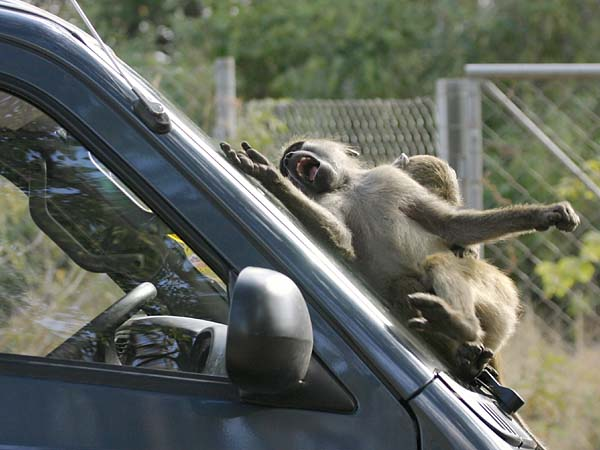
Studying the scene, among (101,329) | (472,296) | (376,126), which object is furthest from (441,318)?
(376,126)

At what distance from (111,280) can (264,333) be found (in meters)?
0.52

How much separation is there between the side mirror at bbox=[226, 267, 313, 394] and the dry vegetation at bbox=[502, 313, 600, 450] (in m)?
4.23

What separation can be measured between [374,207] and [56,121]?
65.5 inches

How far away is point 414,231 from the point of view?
3.41 metres

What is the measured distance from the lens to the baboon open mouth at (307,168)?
3535 millimetres

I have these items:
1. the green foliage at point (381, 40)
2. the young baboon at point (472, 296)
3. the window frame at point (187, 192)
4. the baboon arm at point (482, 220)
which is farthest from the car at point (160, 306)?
the green foliage at point (381, 40)

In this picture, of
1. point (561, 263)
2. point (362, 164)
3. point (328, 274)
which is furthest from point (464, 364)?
point (561, 263)

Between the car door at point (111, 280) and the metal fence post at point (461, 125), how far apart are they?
3.52 metres

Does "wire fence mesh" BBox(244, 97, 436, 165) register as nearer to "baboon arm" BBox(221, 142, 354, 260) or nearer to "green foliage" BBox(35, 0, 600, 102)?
"baboon arm" BBox(221, 142, 354, 260)

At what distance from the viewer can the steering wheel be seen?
2.05m

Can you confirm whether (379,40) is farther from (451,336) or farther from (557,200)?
(451,336)

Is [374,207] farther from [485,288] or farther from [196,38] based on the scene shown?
[196,38]

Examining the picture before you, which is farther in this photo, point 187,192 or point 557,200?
point 557,200

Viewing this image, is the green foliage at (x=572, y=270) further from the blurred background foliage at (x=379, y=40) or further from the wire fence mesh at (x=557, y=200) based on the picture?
the blurred background foliage at (x=379, y=40)
